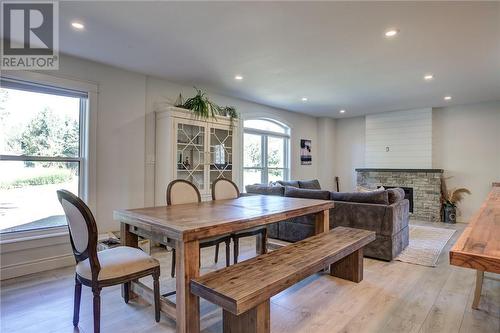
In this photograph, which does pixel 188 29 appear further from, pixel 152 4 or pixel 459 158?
pixel 459 158

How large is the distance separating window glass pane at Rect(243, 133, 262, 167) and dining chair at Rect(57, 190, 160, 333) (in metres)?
4.02

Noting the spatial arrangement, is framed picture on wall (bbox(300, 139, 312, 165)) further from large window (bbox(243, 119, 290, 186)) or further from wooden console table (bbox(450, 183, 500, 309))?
wooden console table (bbox(450, 183, 500, 309))

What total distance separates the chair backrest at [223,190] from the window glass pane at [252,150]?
90.6 inches

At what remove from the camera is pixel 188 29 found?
2.71 metres

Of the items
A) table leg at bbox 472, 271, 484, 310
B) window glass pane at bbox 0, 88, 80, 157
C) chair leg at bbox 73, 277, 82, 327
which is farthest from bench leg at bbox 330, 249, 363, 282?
window glass pane at bbox 0, 88, 80, 157

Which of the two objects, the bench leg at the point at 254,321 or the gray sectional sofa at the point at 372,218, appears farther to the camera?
the gray sectional sofa at the point at 372,218

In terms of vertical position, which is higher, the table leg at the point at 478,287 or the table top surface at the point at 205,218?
the table top surface at the point at 205,218

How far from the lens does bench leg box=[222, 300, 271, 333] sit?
1643 millimetres

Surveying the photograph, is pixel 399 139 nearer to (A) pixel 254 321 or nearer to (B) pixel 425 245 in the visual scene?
(B) pixel 425 245

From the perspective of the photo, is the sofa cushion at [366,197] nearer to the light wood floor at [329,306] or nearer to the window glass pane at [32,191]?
the light wood floor at [329,306]

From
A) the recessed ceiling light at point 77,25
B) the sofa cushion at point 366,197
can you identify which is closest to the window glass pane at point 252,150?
the sofa cushion at point 366,197

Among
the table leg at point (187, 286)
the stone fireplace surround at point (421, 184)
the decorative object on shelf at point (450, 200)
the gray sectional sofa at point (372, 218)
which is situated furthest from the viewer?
the stone fireplace surround at point (421, 184)

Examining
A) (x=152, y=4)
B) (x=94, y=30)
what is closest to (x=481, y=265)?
(x=152, y=4)

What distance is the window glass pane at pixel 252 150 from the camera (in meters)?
5.92
